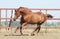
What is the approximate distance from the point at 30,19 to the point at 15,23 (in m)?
3.88

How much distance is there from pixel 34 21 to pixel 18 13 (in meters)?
1.08

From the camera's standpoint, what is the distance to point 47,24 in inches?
713

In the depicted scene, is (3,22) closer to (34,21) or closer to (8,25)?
(8,25)

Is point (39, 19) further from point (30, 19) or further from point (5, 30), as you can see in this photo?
point (5, 30)

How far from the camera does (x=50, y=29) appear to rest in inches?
720

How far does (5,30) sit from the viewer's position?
18.0 meters

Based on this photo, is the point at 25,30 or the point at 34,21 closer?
the point at 34,21

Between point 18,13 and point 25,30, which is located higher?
point 18,13

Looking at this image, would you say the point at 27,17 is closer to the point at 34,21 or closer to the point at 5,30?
the point at 34,21

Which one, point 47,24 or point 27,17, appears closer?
point 27,17

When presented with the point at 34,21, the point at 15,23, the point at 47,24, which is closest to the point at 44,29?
the point at 47,24

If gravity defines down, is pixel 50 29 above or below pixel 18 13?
below

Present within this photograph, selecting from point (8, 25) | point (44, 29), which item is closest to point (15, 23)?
point (8, 25)

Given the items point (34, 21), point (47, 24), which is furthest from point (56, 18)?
point (34, 21)
